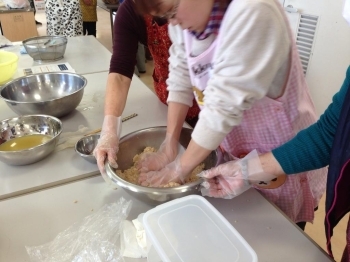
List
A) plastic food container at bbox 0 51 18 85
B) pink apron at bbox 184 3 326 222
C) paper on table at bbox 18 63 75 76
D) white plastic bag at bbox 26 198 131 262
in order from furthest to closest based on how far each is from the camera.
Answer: paper on table at bbox 18 63 75 76
plastic food container at bbox 0 51 18 85
pink apron at bbox 184 3 326 222
white plastic bag at bbox 26 198 131 262

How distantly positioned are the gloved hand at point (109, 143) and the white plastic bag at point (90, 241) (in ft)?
0.44

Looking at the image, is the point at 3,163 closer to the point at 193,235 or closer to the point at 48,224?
the point at 48,224

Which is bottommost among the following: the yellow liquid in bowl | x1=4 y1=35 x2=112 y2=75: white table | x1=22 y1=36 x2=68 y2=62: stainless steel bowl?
x1=4 y1=35 x2=112 y2=75: white table

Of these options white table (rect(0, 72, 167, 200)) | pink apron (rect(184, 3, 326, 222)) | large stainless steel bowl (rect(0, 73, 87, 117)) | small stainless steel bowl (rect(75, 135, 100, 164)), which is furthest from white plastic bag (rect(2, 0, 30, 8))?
pink apron (rect(184, 3, 326, 222))

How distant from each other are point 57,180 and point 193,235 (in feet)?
A: 1.65

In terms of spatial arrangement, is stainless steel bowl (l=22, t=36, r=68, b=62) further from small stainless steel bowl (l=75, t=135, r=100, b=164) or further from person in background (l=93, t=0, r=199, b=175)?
small stainless steel bowl (l=75, t=135, r=100, b=164)

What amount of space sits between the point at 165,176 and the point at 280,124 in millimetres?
345

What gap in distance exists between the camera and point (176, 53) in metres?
1.01

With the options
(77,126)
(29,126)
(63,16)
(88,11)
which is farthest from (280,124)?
(88,11)

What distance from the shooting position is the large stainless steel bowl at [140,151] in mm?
786

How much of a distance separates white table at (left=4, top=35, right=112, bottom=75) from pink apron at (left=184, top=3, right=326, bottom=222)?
40.6 inches

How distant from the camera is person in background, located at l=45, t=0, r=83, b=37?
318 cm

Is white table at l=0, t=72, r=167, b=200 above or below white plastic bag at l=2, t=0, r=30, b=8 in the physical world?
above

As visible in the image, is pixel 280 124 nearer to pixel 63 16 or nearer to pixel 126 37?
pixel 126 37
